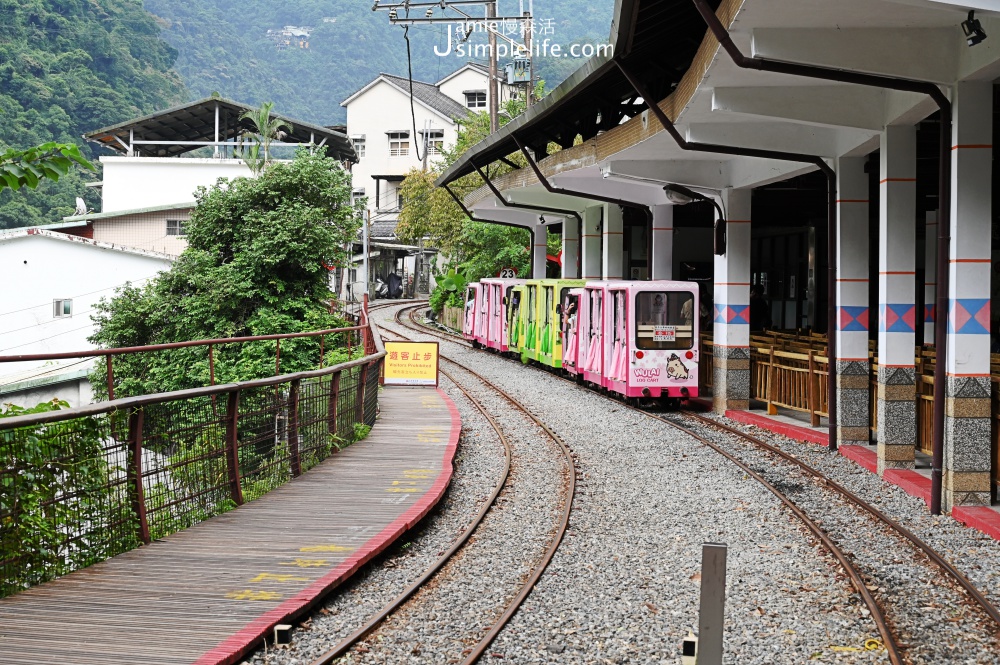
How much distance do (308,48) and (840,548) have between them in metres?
151

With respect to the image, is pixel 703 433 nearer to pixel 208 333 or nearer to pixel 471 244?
pixel 208 333

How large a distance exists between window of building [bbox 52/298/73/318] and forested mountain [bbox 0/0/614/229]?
4.49m

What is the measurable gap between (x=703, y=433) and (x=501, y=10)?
18873 cm

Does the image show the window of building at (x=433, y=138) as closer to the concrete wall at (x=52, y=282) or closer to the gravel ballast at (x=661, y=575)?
the concrete wall at (x=52, y=282)

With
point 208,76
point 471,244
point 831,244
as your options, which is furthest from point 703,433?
point 208,76

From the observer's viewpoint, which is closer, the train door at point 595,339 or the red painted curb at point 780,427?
the red painted curb at point 780,427

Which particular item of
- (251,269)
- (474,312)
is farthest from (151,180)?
(251,269)

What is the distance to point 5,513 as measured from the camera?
258 inches

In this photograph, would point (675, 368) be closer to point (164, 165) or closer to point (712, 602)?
point (712, 602)

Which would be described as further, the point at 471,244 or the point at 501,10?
the point at 501,10

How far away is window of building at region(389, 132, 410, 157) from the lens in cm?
7006

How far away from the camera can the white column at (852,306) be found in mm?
14422

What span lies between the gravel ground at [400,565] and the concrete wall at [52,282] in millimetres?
20325

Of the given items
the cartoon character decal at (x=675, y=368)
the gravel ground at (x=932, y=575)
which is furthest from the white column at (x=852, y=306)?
the cartoon character decal at (x=675, y=368)
